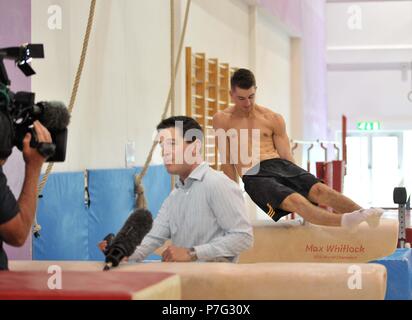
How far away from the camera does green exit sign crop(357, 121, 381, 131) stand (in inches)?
768

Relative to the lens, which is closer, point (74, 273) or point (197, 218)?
point (74, 273)

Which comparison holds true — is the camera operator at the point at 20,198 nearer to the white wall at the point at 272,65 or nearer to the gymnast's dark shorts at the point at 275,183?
the gymnast's dark shorts at the point at 275,183

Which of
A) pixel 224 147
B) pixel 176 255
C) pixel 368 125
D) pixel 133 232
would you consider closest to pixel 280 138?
pixel 224 147

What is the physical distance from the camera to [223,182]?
368 cm

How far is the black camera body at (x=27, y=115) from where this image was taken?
267 cm

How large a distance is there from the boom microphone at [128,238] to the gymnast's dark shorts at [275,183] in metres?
2.42

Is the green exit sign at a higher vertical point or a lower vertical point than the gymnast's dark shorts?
higher

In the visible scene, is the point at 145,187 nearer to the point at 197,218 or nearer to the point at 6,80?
the point at 197,218

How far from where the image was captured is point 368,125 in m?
19.6

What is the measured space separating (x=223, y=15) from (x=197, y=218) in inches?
246

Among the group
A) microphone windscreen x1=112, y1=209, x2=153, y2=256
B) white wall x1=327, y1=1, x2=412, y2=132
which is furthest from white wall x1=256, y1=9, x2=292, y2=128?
microphone windscreen x1=112, y1=209, x2=153, y2=256

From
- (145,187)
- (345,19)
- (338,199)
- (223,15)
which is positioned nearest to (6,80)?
(338,199)

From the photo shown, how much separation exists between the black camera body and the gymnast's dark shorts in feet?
9.25

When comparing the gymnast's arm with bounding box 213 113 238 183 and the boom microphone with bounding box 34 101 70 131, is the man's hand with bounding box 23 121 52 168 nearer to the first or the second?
the boom microphone with bounding box 34 101 70 131
